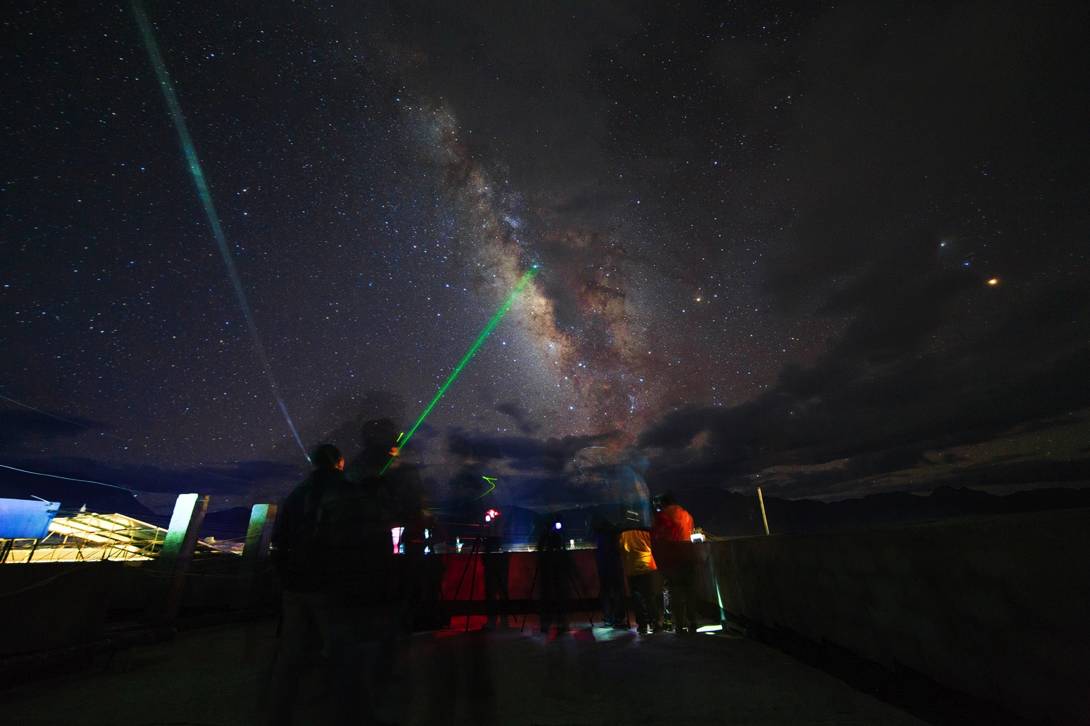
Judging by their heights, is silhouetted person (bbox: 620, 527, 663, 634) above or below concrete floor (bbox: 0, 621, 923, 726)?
above

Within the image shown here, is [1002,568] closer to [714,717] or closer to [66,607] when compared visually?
[714,717]

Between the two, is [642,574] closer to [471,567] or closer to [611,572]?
[611,572]

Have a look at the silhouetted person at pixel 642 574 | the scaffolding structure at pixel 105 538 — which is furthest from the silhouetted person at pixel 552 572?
the scaffolding structure at pixel 105 538

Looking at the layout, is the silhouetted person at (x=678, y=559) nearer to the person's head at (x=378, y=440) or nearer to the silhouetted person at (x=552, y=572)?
the silhouetted person at (x=552, y=572)

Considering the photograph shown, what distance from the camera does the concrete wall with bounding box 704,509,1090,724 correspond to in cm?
217

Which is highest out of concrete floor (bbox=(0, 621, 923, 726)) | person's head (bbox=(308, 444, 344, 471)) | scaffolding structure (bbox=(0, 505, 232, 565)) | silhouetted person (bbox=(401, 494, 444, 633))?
scaffolding structure (bbox=(0, 505, 232, 565))

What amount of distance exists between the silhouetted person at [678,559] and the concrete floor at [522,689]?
0.77 metres

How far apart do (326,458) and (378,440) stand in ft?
2.00

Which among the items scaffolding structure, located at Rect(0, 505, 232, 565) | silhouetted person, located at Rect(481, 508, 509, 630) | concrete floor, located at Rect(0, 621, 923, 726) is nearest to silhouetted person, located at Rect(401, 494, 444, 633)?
concrete floor, located at Rect(0, 621, 923, 726)

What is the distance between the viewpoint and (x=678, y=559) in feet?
21.5

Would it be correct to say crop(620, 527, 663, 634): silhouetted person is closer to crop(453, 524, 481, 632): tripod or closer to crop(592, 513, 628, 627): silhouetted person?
crop(592, 513, 628, 627): silhouetted person

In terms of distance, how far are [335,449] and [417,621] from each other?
581 centimetres

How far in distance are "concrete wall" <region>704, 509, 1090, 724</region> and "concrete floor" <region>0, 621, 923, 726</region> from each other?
46cm

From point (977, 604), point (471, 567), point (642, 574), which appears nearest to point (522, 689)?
point (977, 604)
